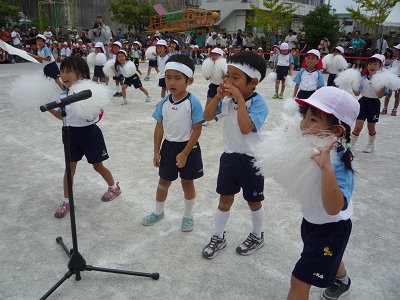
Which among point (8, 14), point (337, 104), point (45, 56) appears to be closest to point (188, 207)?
point (337, 104)

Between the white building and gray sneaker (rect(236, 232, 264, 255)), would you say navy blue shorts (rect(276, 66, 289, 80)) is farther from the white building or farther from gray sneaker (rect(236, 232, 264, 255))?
the white building

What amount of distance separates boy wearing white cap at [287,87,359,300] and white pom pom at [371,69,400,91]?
12.6ft

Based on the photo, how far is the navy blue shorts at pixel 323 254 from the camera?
1.90 m

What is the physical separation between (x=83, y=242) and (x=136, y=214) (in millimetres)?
639

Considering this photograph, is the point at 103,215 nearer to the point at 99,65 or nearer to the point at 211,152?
the point at 211,152

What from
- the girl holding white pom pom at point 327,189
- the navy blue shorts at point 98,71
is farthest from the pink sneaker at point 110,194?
the navy blue shorts at point 98,71

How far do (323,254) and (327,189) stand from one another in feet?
1.67

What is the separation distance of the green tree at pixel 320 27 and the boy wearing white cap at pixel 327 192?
2117cm

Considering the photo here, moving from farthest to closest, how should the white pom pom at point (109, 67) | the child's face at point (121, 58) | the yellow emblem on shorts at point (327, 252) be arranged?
the white pom pom at point (109, 67) < the child's face at point (121, 58) < the yellow emblem on shorts at point (327, 252)

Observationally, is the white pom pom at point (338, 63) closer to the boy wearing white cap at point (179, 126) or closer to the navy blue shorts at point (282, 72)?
the navy blue shorts at point (282, 72)

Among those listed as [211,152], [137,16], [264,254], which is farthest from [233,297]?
[137,16]

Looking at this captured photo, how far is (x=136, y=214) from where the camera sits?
3.49 meters

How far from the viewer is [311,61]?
650cm

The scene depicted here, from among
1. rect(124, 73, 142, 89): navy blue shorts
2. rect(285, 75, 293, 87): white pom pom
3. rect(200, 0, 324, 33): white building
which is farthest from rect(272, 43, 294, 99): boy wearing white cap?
rect(200, 0, 324, 33): white building
